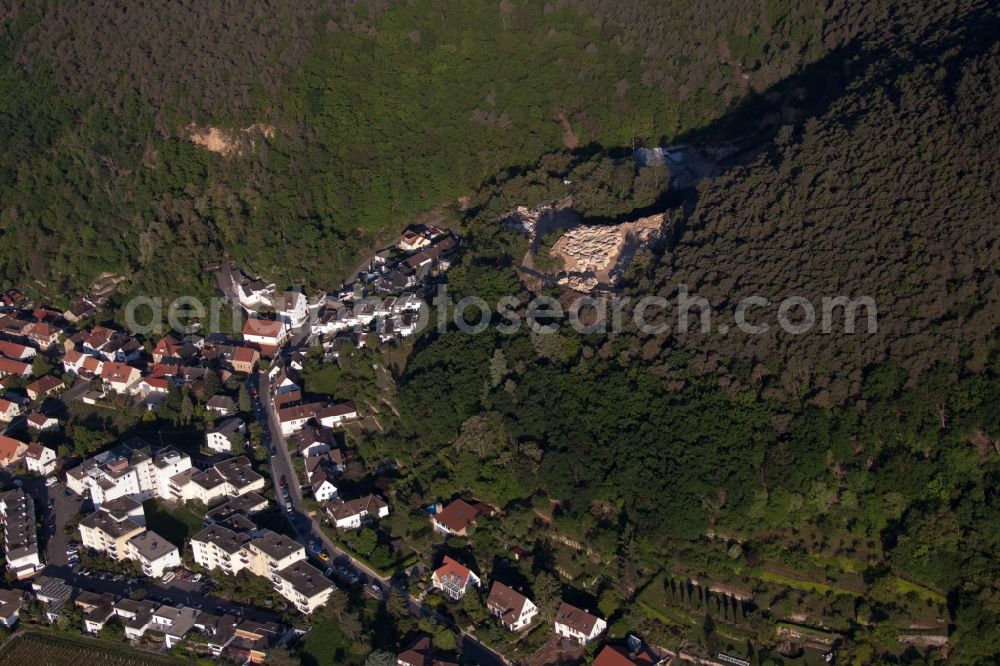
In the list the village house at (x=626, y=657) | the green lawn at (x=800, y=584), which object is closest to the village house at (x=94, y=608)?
the village house at (x=626, y=657)

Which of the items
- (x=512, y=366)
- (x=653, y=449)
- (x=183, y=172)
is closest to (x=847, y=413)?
(x=653, y=449)

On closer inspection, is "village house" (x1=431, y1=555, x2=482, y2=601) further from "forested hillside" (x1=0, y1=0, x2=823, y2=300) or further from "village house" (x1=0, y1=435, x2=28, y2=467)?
"village house" (x1=0, y1=435, x2=28, y2=467)

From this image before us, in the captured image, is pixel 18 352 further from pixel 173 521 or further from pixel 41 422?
pixel 173 521

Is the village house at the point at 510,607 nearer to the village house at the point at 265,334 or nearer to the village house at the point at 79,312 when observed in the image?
the village house at the point at 265,334

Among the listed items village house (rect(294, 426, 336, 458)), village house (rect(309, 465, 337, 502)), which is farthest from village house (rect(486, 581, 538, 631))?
village house (rect(294, 426, 336, 458))

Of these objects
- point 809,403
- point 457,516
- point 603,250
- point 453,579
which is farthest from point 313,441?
point 809,403

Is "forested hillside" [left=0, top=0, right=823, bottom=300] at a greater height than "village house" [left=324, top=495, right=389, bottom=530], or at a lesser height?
greater
